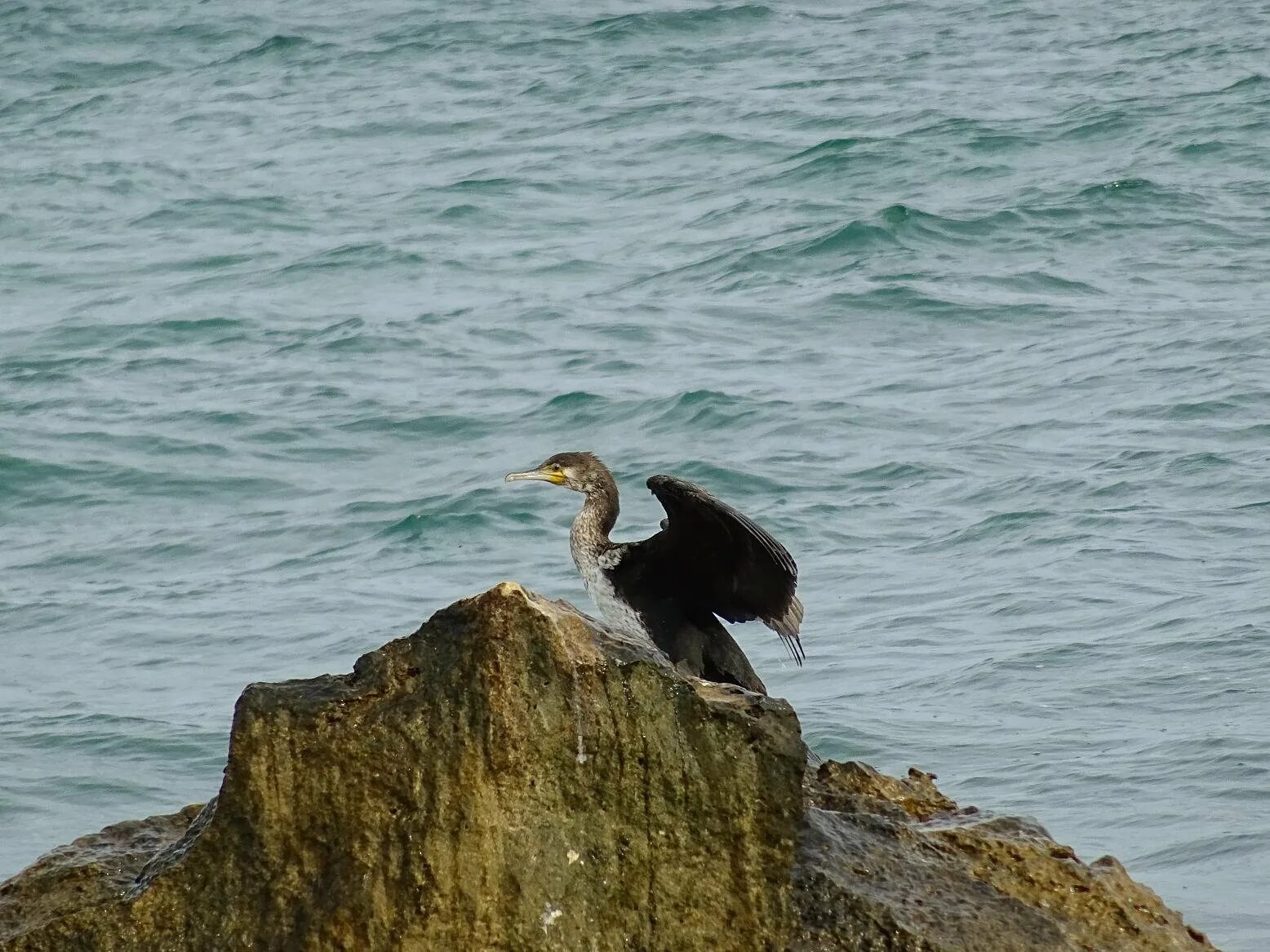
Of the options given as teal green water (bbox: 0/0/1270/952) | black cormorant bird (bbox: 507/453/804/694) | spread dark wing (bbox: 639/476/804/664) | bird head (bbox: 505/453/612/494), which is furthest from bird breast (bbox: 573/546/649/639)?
teal green water (bbox: 0/0/1270/952)

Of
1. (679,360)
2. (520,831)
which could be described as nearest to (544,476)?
(520,831)

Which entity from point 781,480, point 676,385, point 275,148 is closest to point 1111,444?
point 781,480

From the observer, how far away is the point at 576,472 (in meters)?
6.81

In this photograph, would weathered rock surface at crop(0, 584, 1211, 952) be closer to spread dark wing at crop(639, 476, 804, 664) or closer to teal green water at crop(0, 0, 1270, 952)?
spread dark wing at crop(639, 476, 804, 664)

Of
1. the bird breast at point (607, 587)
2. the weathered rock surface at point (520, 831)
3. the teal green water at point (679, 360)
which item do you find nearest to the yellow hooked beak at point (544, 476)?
the bird breast at point (607, 587)

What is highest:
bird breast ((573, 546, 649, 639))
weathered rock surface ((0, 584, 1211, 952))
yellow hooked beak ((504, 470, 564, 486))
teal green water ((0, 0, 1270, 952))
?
weathered rock surface ((0, 584, 1211, 952))

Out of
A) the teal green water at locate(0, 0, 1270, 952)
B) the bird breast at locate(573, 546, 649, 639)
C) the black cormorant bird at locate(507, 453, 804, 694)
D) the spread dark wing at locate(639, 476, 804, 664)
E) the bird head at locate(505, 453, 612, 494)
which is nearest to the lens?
the spread dark wing at locate(639, 476, 804, 664)

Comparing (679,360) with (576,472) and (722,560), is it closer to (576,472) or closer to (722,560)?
(576,472)

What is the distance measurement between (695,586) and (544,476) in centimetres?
120

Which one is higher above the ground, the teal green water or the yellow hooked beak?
the yellow hooked beak

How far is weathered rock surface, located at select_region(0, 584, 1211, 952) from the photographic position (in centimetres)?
366

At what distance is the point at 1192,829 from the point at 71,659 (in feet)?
17.7

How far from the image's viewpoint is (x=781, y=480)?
39.9ft

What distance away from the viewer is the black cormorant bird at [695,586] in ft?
18.1
